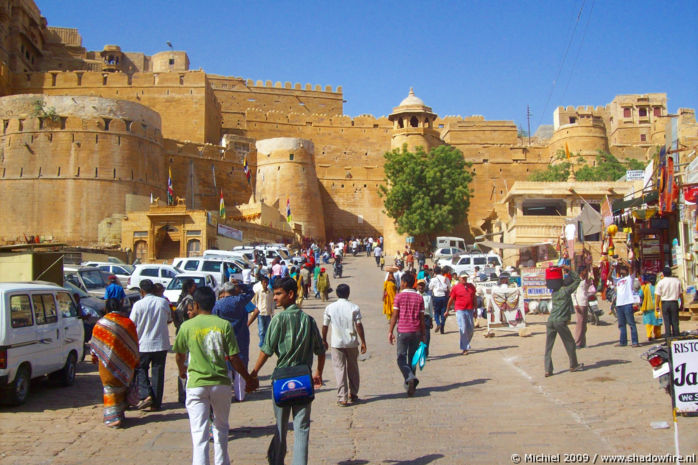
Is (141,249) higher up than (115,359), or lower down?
higher up

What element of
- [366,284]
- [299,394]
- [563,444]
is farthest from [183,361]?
[366,284]

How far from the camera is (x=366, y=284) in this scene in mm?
21891

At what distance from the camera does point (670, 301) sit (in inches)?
352

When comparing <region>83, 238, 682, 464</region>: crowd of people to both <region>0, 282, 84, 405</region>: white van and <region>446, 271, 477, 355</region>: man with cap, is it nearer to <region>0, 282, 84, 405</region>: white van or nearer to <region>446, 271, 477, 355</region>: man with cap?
<region>446, 271, 477, 355</region>: man with cap

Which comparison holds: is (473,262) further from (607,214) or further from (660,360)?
(660,360)

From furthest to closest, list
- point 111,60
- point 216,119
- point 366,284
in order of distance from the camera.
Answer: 1. point 111,60
2. point 216,119
3. point 366,284

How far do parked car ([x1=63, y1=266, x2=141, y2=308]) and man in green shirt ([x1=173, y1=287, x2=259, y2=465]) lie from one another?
8.57 metres

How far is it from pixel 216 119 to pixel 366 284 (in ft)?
102

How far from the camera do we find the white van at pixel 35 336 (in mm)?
6242

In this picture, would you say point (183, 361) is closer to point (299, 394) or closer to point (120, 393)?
point (299, 394)

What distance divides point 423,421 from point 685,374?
88.5 inches

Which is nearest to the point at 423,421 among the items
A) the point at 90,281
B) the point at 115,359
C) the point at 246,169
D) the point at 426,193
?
the point at 115,359

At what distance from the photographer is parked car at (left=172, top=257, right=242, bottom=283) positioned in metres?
16.7

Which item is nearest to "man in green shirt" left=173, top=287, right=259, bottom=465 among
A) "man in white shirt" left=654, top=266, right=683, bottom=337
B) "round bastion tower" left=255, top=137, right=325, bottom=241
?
"man in white shirt" left=654, top=266, right=683, bottom=337
